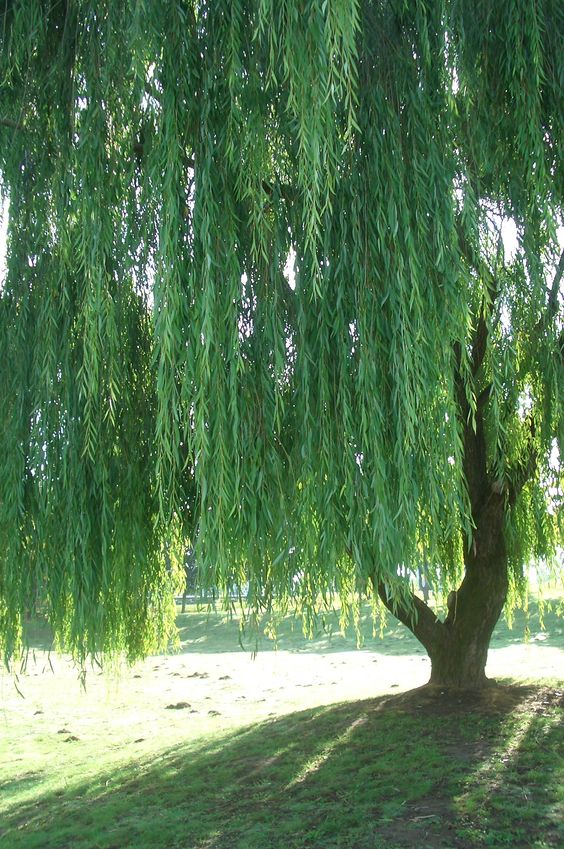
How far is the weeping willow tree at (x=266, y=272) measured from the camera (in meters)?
2.56

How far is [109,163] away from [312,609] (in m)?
1.82

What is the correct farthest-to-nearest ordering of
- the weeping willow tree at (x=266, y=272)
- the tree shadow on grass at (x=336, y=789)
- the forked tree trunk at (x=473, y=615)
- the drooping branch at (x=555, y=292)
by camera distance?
the forked tree trunk at (x=473, y=615)
the tree shadow on grass at (x=336, y=789)
the drooping branch at (x=555, y=292)
the weeping willow tree at (x=266, y=272)

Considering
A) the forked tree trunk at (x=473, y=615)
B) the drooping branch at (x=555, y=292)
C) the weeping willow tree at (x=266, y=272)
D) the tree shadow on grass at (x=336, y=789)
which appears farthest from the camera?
the forked tree trunk at (x=473, y=615)

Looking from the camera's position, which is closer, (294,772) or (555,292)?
(555,292)

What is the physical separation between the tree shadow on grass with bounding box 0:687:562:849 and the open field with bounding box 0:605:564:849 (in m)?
0.01

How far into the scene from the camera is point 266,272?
2.87m

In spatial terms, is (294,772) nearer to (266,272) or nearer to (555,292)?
(555,292)

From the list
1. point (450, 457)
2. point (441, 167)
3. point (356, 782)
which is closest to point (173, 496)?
point (450, 457)

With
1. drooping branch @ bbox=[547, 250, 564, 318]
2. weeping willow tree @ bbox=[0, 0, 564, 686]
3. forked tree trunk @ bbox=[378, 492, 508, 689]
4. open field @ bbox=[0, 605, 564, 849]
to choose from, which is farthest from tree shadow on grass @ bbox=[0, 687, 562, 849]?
drooping branch @ bbox=[547, 250, 564, 318]

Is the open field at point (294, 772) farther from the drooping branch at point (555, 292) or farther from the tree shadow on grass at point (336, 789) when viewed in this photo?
the drooping branch at point (555, 292)

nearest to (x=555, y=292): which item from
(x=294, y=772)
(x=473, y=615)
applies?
(x=473, y=615)

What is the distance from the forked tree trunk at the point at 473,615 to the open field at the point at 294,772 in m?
0.25

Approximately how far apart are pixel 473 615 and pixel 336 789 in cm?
192

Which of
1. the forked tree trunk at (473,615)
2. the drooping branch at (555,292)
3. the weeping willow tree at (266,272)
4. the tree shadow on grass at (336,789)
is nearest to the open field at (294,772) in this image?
the tree shadow on grass at (336,789)
